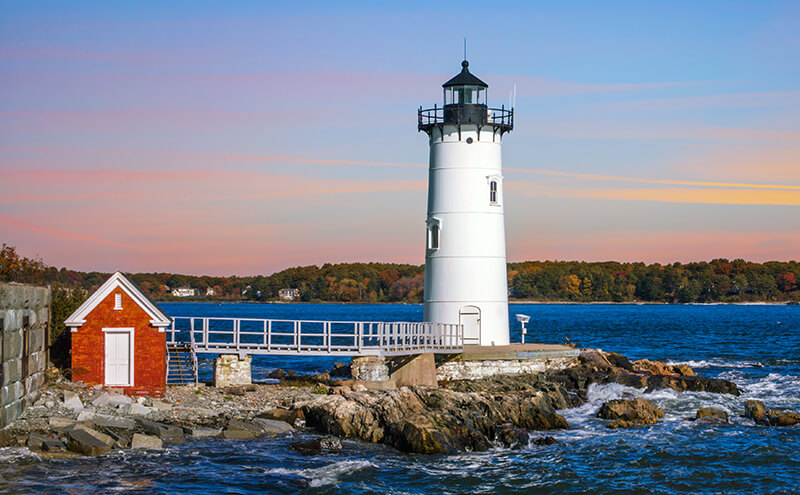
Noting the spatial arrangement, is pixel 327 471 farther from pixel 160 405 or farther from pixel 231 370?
pixel 231 370

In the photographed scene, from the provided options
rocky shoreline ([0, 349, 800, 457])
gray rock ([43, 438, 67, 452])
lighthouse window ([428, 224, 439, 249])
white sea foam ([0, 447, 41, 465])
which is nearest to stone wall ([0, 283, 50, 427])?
rocky shoreline ([0, 349, 800, 457])

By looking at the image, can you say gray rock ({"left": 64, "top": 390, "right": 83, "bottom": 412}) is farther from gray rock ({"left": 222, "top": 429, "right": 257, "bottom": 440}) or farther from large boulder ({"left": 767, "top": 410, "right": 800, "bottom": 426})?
large boulder ({"left": 767, "top": 410, "right": 800, "bottom": 426})

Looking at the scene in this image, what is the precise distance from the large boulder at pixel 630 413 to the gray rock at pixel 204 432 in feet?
35.1

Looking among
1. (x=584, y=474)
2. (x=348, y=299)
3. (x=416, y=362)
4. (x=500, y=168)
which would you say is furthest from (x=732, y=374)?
(x=348, y=299)

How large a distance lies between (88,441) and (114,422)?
1.69 meters

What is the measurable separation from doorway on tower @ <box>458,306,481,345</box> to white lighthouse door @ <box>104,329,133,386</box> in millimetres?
12895

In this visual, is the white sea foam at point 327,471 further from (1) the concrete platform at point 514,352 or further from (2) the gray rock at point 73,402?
(1) the concrete platform at point 514,352

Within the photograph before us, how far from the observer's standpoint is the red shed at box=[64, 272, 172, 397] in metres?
25.0

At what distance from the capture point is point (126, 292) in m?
25.1

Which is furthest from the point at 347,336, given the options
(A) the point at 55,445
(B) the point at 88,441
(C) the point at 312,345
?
(A) the point at 55,445

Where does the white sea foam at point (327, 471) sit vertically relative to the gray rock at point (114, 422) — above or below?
below

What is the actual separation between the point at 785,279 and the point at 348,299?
298 ft

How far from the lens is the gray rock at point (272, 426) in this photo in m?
22.7

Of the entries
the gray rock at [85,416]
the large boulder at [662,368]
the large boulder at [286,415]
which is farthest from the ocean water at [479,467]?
the large boulder at [662,368]
